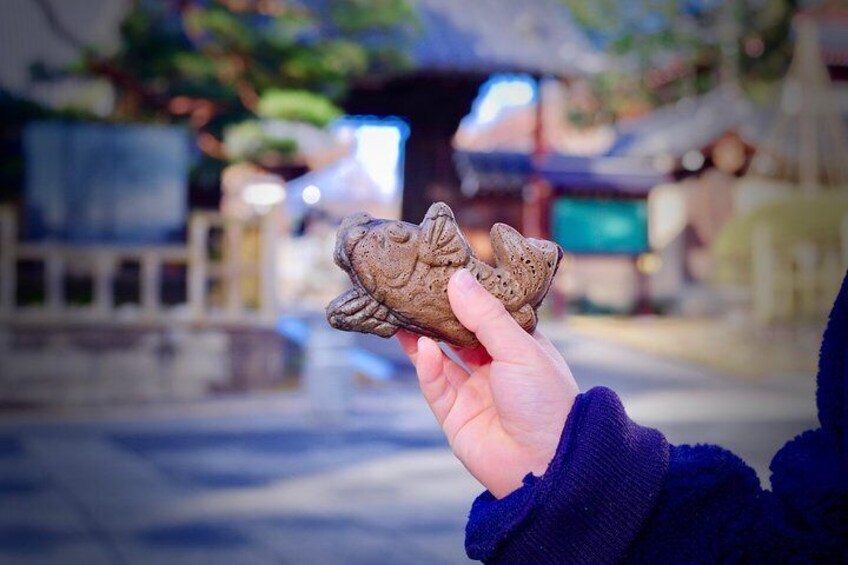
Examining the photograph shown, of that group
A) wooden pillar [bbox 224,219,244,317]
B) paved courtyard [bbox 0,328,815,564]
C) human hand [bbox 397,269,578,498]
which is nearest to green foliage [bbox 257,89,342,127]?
wooden pillar [bbox 224,219,244,317]

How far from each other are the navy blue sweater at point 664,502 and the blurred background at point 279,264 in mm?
3020

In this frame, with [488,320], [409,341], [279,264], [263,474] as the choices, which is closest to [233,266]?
[279,264]

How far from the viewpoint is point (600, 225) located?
617 inches

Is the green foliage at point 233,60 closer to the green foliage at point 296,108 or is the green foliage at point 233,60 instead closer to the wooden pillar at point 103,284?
the green foliage at point 296,108

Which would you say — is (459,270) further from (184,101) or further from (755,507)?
(184,101)

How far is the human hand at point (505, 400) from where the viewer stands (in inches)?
46.7

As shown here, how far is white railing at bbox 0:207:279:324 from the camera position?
8203mm

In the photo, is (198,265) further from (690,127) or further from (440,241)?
(690,127)

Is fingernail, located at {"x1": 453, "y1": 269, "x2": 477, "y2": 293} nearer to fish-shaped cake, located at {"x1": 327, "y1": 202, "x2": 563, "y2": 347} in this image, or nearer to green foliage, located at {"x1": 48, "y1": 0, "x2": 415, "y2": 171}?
fish-shaped cake, located at {"x1": 327, "y1": 202, "x2": 563, "y2": 347}

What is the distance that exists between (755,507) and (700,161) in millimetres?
16380

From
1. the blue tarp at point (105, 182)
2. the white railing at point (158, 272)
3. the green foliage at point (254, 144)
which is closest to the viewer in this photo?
the white railing at point (158, 272)

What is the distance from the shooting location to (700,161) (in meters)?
16.8

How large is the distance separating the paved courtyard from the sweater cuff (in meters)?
3.01

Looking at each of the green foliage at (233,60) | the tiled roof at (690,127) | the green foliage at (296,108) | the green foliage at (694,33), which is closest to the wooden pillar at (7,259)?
the green foliage at (233,60)
